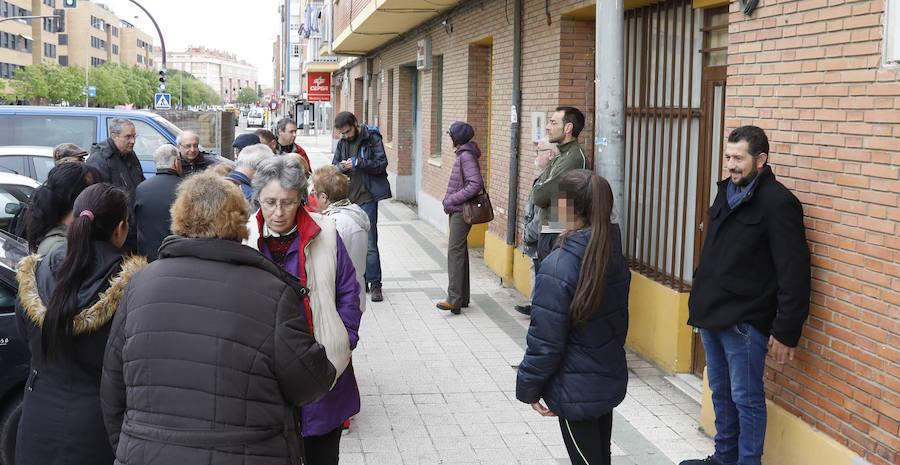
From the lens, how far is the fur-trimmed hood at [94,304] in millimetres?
3018

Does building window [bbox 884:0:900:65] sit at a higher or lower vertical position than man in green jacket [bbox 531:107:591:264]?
higher

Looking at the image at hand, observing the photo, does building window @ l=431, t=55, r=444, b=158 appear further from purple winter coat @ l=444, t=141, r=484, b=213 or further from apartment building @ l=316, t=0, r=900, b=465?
purple winter coat @ l=444, t=141, r=484, b=213

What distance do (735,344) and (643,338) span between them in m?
2.52

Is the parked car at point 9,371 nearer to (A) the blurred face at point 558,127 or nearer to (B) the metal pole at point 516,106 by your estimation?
(A) the blurred face at point 558,127

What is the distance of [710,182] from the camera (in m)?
6.30

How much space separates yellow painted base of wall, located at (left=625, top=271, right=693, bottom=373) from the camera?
6.36 meters

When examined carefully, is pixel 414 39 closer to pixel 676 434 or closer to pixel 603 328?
pixel 676 434

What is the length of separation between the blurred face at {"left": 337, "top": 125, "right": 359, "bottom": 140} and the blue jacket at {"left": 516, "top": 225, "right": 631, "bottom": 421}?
5.41 m

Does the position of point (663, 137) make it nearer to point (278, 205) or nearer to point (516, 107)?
point (516, 107)

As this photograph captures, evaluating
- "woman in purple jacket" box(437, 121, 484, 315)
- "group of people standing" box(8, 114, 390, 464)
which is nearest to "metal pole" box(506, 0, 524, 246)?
"woman in purple jacket" box(437, 121, 484, 315)

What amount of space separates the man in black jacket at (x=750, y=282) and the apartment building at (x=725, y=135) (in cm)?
20

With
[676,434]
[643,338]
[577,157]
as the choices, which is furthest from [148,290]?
[643,338]

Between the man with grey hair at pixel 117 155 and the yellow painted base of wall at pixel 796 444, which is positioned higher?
the man with grey hair at pixel 117 155

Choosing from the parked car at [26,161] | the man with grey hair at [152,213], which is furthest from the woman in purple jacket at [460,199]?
the parked car at [26,161]
